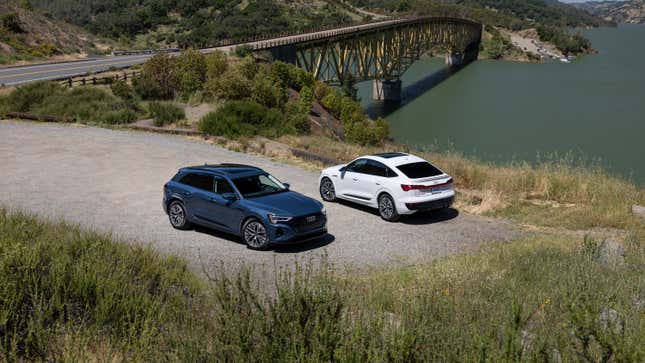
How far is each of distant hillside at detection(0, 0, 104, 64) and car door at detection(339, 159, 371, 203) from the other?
154 feet

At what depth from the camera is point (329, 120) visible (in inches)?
1630

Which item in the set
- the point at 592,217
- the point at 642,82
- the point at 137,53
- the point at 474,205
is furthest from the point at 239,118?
the point at 642,82

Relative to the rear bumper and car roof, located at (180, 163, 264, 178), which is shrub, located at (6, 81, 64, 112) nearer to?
car roof, located at (180, 163, 264, 178)

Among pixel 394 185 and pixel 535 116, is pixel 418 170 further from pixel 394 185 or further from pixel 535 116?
pixel 535 116

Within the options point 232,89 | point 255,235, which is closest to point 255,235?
point 255,235

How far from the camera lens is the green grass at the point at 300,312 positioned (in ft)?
17.8

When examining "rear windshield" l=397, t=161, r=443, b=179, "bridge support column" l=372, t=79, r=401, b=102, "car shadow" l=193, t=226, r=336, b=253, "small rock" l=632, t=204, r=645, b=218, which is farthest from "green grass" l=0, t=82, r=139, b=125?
"bridge support column" l=372, t=79, r=401, b=102

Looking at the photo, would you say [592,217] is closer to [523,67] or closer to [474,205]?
[474,205]

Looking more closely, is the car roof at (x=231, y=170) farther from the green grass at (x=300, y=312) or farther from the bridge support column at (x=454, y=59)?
the bridge support column at (x=454, y=59)

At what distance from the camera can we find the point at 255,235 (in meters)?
12.5

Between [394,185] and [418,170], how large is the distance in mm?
771

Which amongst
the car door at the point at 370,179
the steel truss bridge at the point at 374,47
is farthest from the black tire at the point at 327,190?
the steel truss bridge at the point at 374,47

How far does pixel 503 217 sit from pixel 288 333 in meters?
11.4

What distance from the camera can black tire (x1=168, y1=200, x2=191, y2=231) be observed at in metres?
13.8
